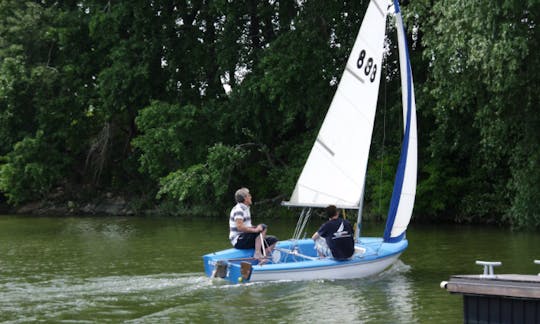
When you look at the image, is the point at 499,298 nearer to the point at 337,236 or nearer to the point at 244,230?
the point at 337,236

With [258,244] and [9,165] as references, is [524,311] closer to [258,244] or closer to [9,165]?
[258,244]

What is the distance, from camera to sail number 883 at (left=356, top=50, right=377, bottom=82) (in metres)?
16.1

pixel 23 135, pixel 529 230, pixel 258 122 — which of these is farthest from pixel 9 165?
pixel 529 230

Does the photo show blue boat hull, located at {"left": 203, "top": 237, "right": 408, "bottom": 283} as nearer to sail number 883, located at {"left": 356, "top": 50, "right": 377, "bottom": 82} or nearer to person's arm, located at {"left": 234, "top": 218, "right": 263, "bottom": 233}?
person's arm, located at {"left": 234, "top": 218, "right": 263, "bottom": 233}

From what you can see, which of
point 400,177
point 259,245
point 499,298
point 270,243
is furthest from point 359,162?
point 499,298

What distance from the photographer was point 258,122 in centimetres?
3356

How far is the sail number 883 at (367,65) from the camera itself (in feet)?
52.8

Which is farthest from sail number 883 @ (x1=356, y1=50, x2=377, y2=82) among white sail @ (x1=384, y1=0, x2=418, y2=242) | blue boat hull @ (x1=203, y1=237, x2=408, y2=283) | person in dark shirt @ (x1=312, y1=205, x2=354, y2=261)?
blue boat hull @ (x1=203, y1=237, x2=408, y2=283)

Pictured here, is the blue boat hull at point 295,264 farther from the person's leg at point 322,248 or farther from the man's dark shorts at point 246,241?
the person's leg at point 322,248

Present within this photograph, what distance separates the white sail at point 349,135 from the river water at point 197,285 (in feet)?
6.02

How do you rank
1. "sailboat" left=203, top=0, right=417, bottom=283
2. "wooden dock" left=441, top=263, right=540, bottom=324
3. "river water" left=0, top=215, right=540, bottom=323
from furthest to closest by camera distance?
"sailboat" left=203, top=0, right=417, bottom=283 < "river water" left=0, top=215, right=540, bottom=323 < "wooden dock" left=441, top=263, right=540, bottom=324

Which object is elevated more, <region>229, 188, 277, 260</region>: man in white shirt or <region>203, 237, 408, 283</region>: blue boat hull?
<region>229, 188, 277, 260</region>: man in white shirt

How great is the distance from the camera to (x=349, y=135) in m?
16.0

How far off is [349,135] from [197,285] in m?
4.13
